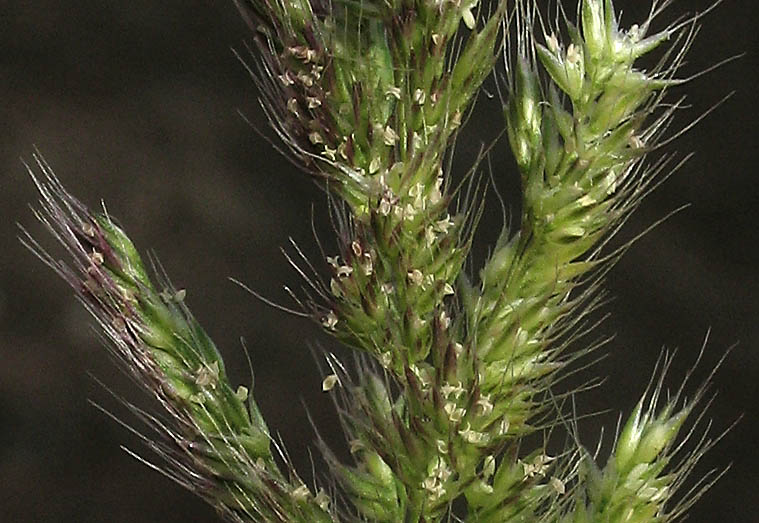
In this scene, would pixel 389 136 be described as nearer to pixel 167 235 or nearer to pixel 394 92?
pixel 394 92

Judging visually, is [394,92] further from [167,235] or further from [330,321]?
[167,235]

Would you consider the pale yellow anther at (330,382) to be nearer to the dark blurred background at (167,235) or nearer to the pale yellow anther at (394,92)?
the pale yellow anther at (394,92)

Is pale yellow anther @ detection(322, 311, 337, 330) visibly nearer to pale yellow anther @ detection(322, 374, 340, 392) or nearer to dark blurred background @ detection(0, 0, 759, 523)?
pale yellow anther @ detection(322, 374, 340, 392)

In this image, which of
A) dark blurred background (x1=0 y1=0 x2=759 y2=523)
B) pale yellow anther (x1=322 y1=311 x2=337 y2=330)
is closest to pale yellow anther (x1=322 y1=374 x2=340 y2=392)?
pale yellow anther (x1=322 y1=311 x2=337 y2=330)

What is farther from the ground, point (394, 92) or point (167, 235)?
point (394, 92)

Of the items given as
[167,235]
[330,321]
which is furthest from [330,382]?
[167,235]

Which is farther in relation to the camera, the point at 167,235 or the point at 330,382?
the point at 167,235

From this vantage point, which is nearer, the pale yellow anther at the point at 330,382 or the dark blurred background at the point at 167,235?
the pale yellow anther at the point at 330,382

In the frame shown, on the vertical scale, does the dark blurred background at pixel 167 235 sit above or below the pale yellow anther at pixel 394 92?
below

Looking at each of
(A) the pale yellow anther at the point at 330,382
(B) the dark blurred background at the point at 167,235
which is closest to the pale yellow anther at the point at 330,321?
(A) the pale yellow anther at the point at 330,382
